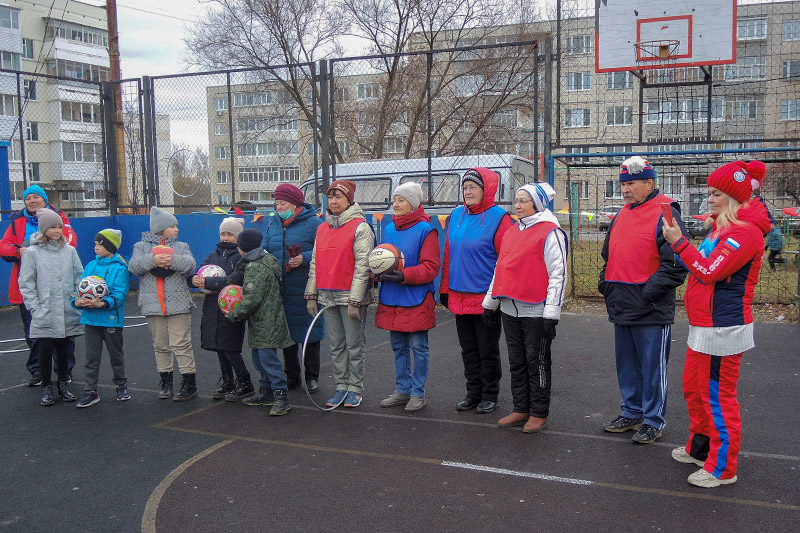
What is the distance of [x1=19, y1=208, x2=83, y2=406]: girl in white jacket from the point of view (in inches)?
243

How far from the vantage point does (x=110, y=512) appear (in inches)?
A: 156

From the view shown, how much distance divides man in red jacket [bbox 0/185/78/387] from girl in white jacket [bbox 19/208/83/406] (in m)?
0.44

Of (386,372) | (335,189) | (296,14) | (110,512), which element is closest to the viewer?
(110,512)

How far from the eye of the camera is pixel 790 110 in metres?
14.3

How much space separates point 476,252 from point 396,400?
1517 millimetres

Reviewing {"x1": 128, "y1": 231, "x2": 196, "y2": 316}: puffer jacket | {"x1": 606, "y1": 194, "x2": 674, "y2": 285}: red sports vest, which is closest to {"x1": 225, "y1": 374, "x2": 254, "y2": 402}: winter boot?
{"x1": 128, "y1": 231, "x2": 196, "y2": 316}: puffer jacket

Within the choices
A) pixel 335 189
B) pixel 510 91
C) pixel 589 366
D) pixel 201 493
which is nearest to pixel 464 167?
pixel 510 91

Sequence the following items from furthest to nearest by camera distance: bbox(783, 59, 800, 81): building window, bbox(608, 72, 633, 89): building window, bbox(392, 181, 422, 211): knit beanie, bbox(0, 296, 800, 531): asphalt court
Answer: bbox(608, 72, 633, 89): building window → bbox(783, 59, 800, 81): building window → bbox(392, 181, 422, 211): knit beanie → bbox(0, 296, 800, 531): asphalt court

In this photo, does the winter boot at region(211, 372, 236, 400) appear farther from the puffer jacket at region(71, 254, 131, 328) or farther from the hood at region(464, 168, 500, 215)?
the hood at region(464, 168, 500, 215)

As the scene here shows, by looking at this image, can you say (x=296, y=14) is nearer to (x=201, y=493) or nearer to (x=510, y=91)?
(x=510, y=91)

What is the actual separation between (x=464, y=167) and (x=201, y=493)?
1024 centimetres

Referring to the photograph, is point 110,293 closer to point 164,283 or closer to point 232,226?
point 164,283

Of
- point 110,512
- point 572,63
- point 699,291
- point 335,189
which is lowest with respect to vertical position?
point 110,512

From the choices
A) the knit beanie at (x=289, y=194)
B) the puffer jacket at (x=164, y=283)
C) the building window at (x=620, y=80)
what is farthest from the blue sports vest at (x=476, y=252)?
the building window at (x=620, y=80)
